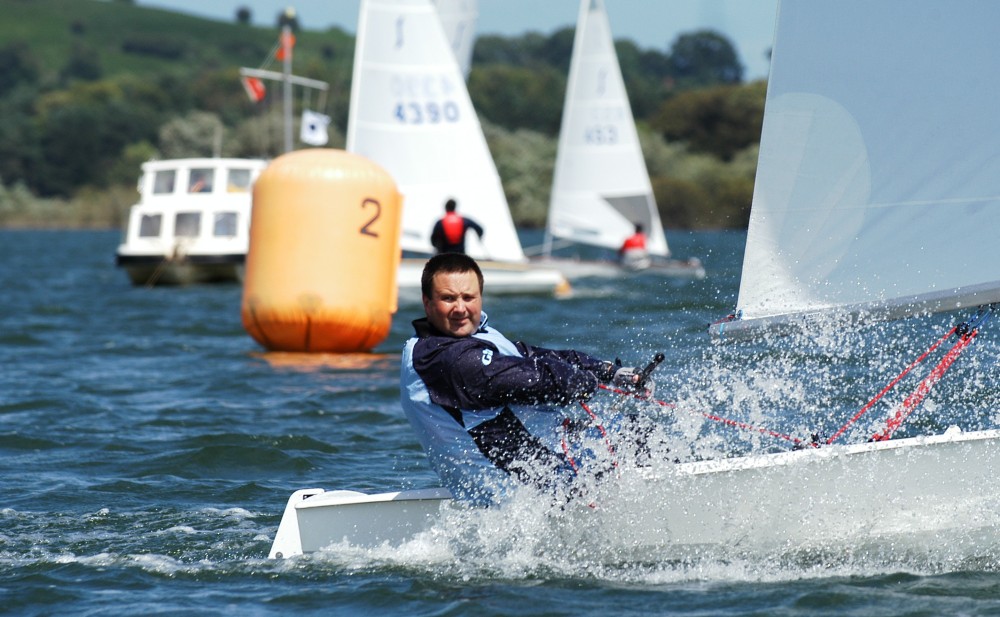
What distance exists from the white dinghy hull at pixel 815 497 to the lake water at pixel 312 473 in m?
0.07

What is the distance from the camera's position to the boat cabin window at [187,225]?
1950cm

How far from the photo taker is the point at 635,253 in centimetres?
2027

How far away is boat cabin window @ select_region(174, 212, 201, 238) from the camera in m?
19.5

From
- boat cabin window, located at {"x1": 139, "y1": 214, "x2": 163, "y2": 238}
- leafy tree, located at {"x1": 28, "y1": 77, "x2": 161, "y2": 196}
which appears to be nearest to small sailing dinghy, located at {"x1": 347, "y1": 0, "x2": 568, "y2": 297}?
boat cabin window, located at {"x1": 139, "y1": 214, "x2": 163, "y2": 238}

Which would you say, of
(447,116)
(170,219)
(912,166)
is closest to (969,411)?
(912,166)

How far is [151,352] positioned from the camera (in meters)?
10.8

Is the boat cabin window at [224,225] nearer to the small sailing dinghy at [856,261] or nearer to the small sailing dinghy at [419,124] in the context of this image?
the small sailing dinghy at [419,124]

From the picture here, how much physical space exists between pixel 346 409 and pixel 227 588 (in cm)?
353

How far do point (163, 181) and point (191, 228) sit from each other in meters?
1.01

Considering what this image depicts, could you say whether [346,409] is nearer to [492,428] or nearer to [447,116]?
[492,428]

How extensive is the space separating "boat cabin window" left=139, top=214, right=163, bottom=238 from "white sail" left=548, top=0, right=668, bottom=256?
615 centimetres

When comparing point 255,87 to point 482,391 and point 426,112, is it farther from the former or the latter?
point 482,391

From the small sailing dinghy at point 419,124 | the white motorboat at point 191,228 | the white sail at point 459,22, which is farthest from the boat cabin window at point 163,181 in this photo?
the small sailing dinghy at point 419,124

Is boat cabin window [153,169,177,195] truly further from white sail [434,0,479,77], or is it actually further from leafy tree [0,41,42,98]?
leafy tree [0,41,42,98]
